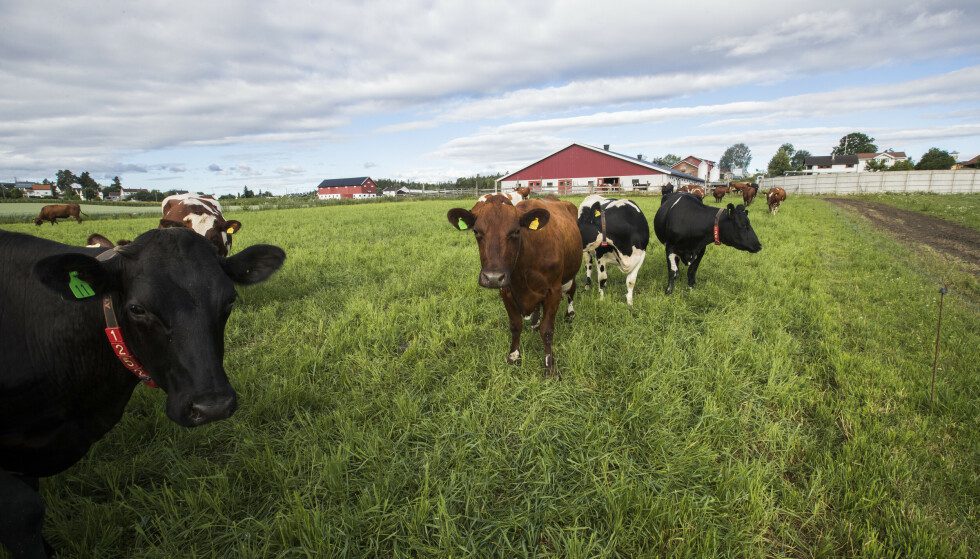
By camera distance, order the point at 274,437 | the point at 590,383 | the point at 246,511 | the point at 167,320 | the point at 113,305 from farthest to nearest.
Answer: the point at 590,383 < the point at 274,437 < the point at 246,511 < the point at 113,305 < the point at 167,320

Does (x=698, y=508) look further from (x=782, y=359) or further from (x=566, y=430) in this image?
(x=782, y=359)

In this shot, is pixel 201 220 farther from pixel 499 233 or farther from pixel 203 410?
pixel 203 410

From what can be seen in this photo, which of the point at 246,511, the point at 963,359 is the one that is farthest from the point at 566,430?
the point at 963,359

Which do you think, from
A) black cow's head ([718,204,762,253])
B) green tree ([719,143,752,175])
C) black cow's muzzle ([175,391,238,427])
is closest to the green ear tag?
black cow's muzzle ([175,391,238,427])

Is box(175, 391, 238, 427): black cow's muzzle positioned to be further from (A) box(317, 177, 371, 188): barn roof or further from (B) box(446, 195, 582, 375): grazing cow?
(A) box(317, 177, 371, 188): barn roof

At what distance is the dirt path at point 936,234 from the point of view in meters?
9.82

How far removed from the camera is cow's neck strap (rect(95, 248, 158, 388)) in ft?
7.06

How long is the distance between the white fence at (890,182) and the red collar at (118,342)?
40.2 meters

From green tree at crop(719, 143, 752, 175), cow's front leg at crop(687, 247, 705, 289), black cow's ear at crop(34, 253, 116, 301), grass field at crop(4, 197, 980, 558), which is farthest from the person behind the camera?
green tree at crop(719, 143, 752, 175)

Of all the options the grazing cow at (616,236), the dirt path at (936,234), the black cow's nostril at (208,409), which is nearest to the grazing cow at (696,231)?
the grazing cow at (616,236)

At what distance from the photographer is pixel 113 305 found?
2.17 m

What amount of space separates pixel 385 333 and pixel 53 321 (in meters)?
2.94

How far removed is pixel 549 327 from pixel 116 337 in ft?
11.3

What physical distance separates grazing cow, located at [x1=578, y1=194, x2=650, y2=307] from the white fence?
33.8 metres
